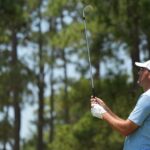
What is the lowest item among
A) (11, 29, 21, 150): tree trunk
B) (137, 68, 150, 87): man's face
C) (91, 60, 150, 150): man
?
(91, 60, 150, 150): man

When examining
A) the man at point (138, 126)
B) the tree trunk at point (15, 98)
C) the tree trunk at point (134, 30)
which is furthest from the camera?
the tree trunk at point (15, 98)

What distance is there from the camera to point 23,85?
27.3 metres

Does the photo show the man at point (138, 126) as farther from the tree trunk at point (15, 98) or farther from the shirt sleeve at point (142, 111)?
the tree trunk at point (15, 98)

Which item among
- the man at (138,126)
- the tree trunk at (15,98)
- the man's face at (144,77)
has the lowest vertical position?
the man at (138,126)

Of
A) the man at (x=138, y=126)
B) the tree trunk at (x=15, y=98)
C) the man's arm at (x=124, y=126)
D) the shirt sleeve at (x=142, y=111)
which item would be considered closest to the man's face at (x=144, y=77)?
the man at (x=138, y=126)

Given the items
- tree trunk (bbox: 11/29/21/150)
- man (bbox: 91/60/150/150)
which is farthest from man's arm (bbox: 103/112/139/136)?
tree trunk (bbox: 11/29/21/150)

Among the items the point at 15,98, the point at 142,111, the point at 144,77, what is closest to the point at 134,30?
the point at 15,98

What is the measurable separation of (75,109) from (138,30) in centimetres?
358

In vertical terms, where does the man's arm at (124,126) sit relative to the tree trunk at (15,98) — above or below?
below

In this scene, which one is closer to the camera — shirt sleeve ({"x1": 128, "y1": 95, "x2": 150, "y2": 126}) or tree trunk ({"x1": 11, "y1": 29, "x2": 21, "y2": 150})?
shirt sleeve ({"x1": 128, "y1": 95, "x2": 150, "y2": 126})

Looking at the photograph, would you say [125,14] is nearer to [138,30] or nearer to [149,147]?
[138,30]

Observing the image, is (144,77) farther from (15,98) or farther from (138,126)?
(15,98)

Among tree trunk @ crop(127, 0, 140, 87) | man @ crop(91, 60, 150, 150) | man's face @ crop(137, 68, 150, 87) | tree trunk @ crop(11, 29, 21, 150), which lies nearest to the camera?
man @ crop(91, 60, 150, 150)

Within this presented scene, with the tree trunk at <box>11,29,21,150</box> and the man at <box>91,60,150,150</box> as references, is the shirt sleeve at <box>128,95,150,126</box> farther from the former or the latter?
the tree trunk at <box>11,29,21,150</box>
